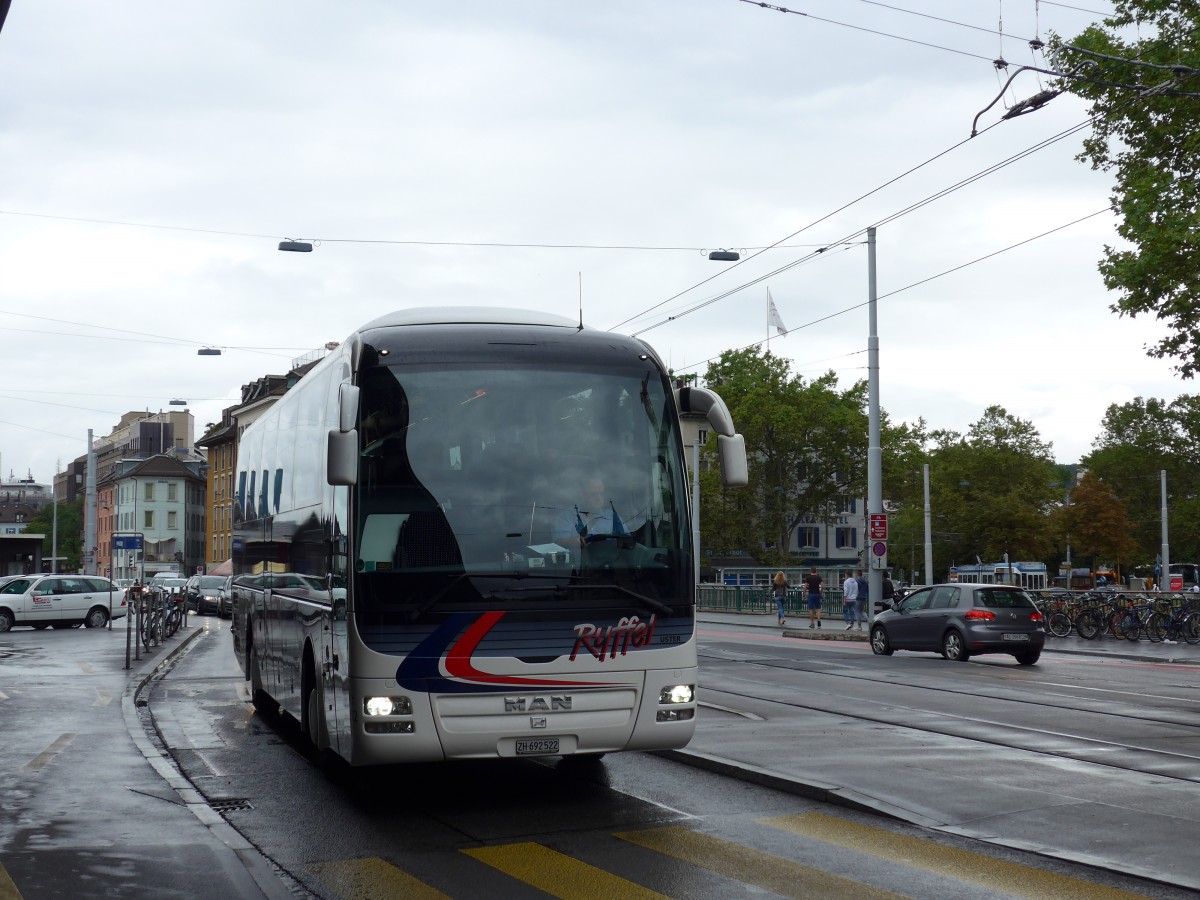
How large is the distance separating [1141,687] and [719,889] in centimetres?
1448

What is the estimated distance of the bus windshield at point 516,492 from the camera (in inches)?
348

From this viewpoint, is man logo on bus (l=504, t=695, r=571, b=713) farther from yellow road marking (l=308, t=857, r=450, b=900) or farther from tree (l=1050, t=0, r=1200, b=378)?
tree (l=1050, t=0, r=1200, b=378)

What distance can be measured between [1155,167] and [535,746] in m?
24.8

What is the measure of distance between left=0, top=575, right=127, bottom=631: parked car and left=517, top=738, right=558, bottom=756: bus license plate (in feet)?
114

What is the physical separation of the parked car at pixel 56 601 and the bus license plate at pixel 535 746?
34.6 m

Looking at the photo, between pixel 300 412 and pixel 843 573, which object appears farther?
pixel 843 573

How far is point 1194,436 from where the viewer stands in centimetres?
10050

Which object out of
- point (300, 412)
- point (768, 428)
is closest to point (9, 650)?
point (300, 412)

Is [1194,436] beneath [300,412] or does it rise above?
above

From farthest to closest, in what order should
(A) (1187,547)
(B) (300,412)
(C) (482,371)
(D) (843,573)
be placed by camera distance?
(A) (1187,547)
(D) (843,573)
(B) (300,412)
(C) (482,371)

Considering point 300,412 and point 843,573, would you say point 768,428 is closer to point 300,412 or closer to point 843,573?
point 843,573

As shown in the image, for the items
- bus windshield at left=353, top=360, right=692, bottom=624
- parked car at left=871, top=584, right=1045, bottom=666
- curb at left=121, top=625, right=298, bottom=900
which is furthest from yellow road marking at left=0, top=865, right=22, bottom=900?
parked car at left=871, top=584, right=1045, bottom=666

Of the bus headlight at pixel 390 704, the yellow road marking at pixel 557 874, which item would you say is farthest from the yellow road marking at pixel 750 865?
the bus headlight at pixel 390 704

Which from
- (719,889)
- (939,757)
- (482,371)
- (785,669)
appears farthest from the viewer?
(785,669)
